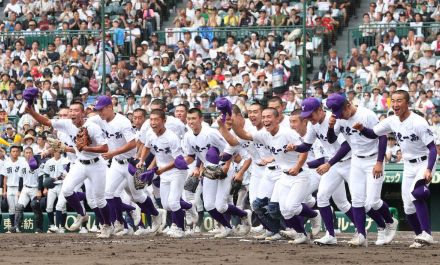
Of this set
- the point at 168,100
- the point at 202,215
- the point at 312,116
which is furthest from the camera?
the point at 168,100

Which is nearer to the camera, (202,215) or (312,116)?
(312,116)

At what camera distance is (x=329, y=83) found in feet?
74.8

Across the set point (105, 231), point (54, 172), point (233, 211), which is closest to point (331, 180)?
point (233, 211)

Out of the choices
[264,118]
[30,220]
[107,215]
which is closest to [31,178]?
[30,220]

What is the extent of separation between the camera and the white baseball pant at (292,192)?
14702 mm

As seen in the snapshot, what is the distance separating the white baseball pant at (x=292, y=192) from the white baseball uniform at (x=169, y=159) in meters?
2.01

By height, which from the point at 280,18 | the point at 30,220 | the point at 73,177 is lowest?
the point at 30,220

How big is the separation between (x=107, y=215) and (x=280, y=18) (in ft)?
31.5

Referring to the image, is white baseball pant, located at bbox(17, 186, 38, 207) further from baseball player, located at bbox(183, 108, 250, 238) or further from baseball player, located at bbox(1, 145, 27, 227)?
baseball player, located at bbox(183, 108, 250, 238)

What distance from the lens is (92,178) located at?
1634 cm

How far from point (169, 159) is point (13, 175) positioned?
6001 mm

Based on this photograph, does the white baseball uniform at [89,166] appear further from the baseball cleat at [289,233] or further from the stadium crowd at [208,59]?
the stadium crowd at [208,59]

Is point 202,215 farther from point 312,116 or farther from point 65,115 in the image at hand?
point 312,116

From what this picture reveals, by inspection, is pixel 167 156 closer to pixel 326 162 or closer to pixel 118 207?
pixel 118 207
